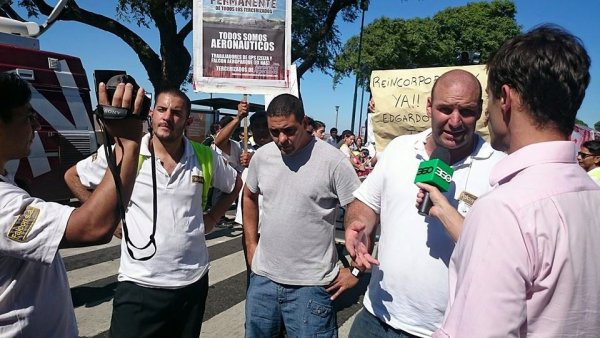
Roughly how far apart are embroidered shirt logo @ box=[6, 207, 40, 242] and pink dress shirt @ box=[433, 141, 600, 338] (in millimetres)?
1317

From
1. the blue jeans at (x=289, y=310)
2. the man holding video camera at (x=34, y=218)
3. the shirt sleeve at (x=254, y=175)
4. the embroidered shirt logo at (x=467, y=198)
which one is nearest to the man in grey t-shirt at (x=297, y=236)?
the blue jeans at (x=289, y=310)

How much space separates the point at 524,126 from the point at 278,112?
1928 mm

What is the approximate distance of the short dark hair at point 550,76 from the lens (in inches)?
45.4

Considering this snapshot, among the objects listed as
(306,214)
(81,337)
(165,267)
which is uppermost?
(306,214)

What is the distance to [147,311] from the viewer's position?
2.69 meters

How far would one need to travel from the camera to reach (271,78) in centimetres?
468

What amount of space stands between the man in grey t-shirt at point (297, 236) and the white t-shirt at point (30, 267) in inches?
47.1

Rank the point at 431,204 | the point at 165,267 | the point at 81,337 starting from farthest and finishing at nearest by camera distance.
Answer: the point at 81,337 < the point at 165,267 < the point at 431,204

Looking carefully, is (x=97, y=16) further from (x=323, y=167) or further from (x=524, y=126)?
(x=524, y=126)

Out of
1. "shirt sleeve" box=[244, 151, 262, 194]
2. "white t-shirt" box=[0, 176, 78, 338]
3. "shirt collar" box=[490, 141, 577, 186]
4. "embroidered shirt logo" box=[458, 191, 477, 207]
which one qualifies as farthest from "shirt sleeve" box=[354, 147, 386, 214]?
"white t-shirt" box=[0, 176, 78, 338]

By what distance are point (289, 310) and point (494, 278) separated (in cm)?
185

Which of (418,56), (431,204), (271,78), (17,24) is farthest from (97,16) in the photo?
(418,56)

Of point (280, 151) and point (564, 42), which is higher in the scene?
point (564, 42)

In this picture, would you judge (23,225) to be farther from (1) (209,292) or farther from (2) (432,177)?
(1) (209,292)
